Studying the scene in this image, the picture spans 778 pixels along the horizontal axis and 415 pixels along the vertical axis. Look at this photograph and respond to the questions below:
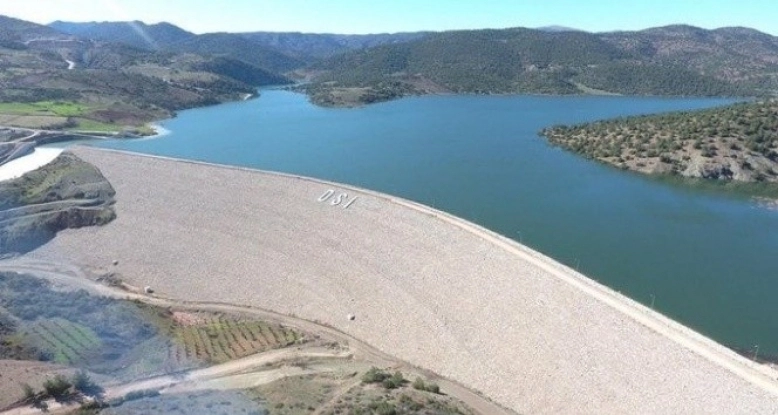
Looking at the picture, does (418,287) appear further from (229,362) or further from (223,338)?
(229,362)

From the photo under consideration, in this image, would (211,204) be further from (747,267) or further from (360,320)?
(747,267)

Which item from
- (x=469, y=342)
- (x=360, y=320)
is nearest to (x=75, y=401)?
(x=360, y=320)

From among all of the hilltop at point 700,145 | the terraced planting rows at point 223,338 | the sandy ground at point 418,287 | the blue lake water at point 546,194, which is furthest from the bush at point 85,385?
the hilltop at point 700,145

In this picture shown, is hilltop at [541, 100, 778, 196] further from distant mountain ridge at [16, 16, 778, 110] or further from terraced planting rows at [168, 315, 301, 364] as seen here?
distant mountain ridge at [16, 16, 778, 110]

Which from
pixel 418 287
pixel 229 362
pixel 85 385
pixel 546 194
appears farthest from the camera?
pixel 546 194

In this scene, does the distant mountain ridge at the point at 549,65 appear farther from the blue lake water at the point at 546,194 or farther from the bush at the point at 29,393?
the bush at the point at 29,393

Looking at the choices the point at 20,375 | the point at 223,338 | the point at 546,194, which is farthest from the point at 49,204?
the point at 546,194

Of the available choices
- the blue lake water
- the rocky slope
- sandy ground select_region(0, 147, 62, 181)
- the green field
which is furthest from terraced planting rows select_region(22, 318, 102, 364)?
the green field
